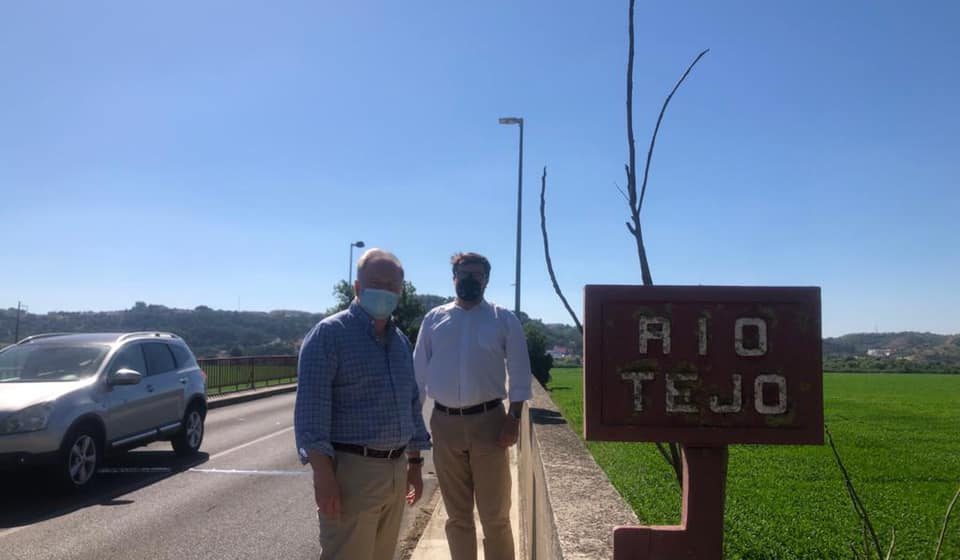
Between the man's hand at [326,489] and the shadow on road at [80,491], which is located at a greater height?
the man's hand at [326,489]

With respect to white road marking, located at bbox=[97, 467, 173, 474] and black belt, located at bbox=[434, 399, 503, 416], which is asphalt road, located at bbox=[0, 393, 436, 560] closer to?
white road marking, located at bbox=[97, 467, 173, 474]

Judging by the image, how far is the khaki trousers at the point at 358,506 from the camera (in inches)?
121

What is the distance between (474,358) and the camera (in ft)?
13.6

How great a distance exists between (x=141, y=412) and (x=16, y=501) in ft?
5.94

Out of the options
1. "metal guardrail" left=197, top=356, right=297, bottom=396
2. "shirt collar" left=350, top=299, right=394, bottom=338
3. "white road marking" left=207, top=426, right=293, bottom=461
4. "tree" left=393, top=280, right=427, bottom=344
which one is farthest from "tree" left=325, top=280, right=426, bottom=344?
"shirt collar" left=350, top=299, right=394, bottom=338

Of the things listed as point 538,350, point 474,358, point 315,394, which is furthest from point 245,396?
point 315,394

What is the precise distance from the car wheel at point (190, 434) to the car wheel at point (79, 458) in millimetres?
1976

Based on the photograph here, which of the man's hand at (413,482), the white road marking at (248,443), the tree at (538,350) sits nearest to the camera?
the man's hand at (413,482)

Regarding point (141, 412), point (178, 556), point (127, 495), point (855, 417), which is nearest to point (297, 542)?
point (178, 556)

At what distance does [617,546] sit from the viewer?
199cm

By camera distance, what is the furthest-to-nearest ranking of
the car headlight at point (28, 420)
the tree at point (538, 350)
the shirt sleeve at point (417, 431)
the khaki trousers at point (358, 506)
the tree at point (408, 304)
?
the tree at point (408, 304), the tree at point (538, 350), the car headlight at point (28, 420), the shirt sleeve at point (417, 431), the khaki trousers at point (358, 506)

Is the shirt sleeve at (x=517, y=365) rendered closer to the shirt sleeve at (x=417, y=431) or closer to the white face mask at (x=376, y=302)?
the shirt sleeve at (x=417, y=431)

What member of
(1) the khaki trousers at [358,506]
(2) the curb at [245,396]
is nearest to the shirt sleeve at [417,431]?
(1) the khaki trousers at [358,506]

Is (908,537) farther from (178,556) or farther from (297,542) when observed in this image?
(178,556)
